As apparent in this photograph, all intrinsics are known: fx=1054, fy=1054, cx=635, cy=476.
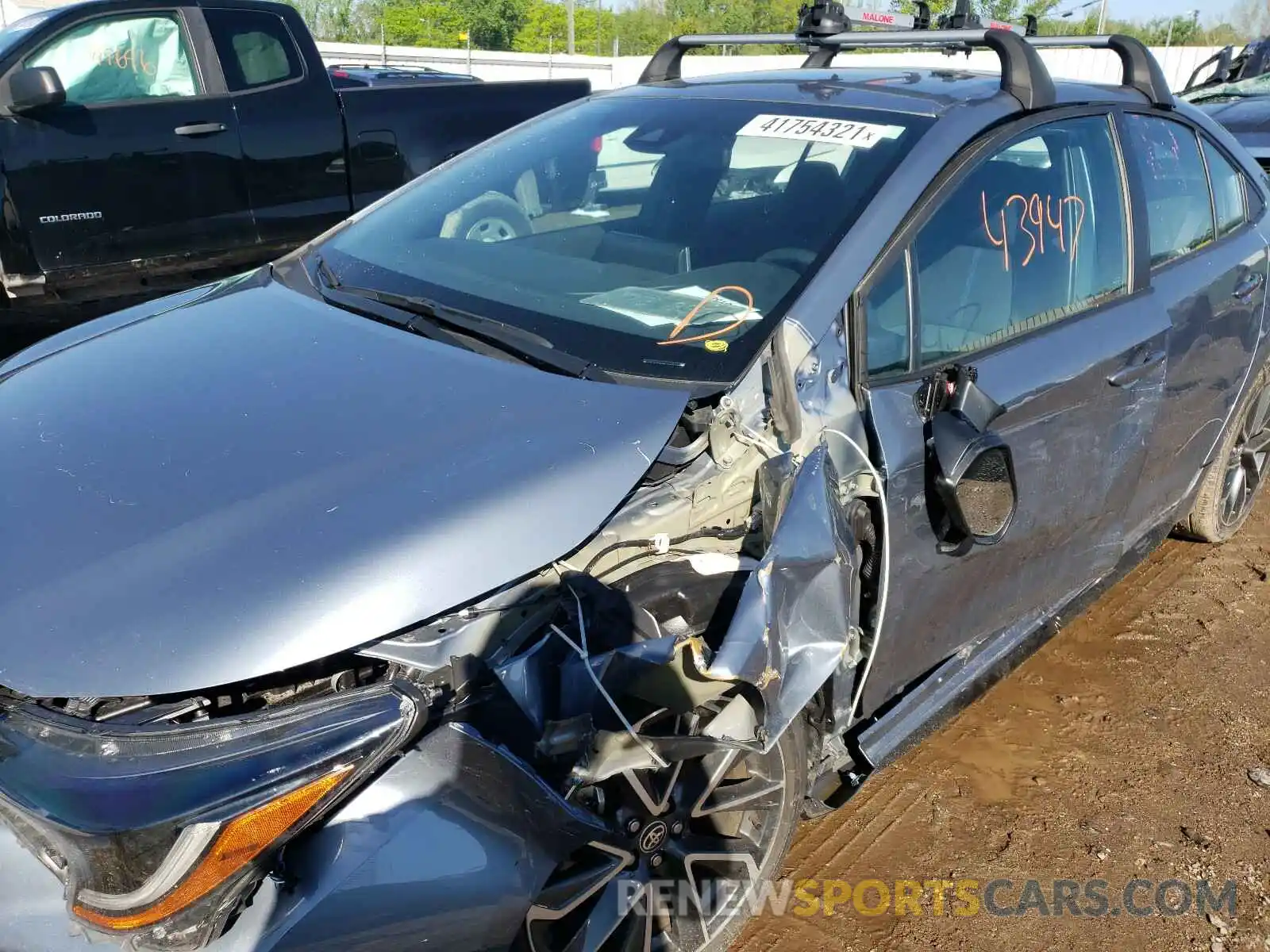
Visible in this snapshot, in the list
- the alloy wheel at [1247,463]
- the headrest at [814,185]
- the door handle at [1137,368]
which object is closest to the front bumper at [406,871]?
the headrest at [814,185]

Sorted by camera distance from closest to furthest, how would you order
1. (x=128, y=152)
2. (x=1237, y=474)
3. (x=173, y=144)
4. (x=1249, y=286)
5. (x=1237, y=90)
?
(x=1249, y=286) < (x=1237, y=474) < (x=128, y=152) < (x=173, y=144) < (x=1237, y=90)

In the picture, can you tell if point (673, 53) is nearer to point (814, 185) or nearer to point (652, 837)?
point (814, 185)

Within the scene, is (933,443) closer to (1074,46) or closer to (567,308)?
(567,308)

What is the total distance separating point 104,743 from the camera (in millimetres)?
1581

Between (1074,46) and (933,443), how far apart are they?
5.77ft

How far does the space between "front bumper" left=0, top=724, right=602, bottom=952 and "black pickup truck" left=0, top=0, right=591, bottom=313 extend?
4.42 m

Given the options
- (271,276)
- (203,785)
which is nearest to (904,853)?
(203,785)

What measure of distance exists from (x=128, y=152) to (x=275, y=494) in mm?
4321

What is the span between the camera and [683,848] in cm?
216

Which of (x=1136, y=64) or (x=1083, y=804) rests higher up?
(x=1136, y=64)

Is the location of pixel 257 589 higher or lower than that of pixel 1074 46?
lower

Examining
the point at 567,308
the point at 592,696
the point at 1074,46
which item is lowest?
the point at 592,696

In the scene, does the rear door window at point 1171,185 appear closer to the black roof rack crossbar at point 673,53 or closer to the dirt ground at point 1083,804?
the black roof rack crossbar at point 673,53

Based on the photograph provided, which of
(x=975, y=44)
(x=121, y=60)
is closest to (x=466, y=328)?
(x=975, y=44)
